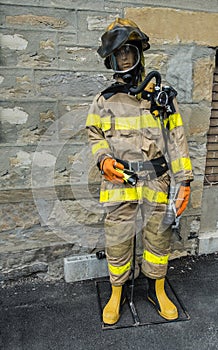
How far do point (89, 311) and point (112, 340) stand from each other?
1.10 ft

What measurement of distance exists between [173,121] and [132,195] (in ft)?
1.90

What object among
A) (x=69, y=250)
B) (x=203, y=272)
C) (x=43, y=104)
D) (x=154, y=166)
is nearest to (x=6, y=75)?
(x=43, y=104)

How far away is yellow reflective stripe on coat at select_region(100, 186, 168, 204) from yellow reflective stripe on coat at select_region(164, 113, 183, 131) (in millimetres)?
458

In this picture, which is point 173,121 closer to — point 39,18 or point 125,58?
point 125,58

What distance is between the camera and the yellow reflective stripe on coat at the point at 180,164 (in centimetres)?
212

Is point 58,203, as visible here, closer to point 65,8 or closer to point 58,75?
point 58,75

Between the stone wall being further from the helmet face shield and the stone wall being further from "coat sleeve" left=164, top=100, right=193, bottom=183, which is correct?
"coat sleeve" left=164, top=100, right=193, bottom=183

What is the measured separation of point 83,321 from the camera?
228cm

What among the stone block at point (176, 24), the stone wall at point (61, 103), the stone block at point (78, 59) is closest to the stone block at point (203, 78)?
the stone wall at point (61, 103)

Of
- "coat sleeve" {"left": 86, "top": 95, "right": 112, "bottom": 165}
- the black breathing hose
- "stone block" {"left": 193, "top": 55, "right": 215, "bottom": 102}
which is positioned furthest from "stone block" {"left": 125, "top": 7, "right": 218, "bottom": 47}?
"coat sleeve" {"left": 86, "top": 95, "right": 112, "bottom": 165}

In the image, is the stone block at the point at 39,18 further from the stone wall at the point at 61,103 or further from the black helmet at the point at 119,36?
the black helmet at the point at 119,36

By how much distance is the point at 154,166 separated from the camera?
82.8 inches

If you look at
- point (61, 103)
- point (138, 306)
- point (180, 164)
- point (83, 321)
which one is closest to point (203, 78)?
point (180, 164)

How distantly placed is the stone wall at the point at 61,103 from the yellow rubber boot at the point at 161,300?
2.14 ft
